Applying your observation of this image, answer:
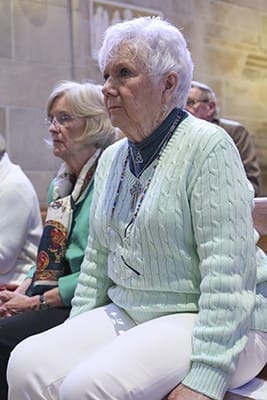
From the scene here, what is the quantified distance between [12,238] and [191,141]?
1092 millimetres

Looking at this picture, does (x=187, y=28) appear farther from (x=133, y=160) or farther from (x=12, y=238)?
(x=133, y=160)

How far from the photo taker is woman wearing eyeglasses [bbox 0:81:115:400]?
2.00 m

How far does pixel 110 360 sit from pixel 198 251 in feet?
0.96

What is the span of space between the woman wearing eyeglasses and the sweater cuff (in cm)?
75

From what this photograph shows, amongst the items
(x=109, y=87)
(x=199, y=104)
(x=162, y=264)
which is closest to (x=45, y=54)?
(x=199, y=104)

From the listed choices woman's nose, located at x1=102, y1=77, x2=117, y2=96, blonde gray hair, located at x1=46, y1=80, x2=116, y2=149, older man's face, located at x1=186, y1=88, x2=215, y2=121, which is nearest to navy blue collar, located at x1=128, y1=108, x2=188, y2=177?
woman's nose, located at x1=102, y1=77, x2=117, y2=96

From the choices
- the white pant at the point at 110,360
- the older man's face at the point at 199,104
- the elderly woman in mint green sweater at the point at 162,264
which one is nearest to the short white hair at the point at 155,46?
the elderly woman in mint green sweater at the point at 162,264

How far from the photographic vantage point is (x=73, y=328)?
1.57 m

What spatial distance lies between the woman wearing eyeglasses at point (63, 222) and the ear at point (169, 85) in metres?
0.66

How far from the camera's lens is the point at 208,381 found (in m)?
1.31

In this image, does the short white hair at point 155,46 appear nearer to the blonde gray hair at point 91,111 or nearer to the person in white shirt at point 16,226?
the blonde gray hair at point 91,111

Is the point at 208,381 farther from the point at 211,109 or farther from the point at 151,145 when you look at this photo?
the point at 211,109

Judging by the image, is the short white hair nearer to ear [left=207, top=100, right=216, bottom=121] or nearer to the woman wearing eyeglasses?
the woman wearing eyeglasses

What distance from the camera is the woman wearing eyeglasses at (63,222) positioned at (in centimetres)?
200
